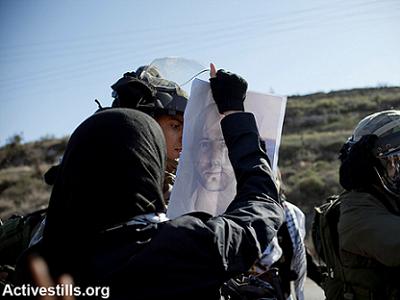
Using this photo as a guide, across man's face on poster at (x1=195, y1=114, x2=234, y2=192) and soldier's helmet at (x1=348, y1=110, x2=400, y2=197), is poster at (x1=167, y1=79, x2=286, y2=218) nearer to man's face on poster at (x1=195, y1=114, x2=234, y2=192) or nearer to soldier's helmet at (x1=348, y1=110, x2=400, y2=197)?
man's face on poster at (x1=195, y1=114, x2=234, y2=192)

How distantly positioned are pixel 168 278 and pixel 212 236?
17 centimetres

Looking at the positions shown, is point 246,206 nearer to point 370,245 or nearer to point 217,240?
point 217,240

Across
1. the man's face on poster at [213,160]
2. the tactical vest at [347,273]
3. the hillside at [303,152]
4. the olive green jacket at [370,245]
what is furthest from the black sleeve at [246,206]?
the hillside at [303,152]

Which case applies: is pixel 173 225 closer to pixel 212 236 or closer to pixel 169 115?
pixel 212 236

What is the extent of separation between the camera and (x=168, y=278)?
1.56m

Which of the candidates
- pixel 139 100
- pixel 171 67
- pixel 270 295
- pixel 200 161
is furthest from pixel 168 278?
pixel 270 295

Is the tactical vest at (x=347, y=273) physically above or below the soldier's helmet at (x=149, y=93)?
below

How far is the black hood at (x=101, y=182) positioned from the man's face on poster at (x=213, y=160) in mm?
591

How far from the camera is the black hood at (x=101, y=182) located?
158 cm

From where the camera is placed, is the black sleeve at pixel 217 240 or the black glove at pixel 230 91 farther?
Answer: the black glove at pixel 230 91

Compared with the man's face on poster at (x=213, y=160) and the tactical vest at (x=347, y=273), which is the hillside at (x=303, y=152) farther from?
the man's face on poster at (x=213, y=160)

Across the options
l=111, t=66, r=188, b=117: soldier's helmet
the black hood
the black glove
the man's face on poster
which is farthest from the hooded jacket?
l=111, t=66, r=188, b=117: soldier's helmet

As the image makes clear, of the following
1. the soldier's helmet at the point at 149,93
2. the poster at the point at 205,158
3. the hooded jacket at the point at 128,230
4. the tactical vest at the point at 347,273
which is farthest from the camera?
the tactical vest at the point at 347,273

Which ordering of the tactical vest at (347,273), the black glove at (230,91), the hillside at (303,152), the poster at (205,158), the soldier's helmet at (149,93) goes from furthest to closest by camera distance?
the hillside at (303,152)
the tactical vest at (347,273)
the soldier's helmet at (149,93)
the poster at (205,158)
the black glove at (230,91)
